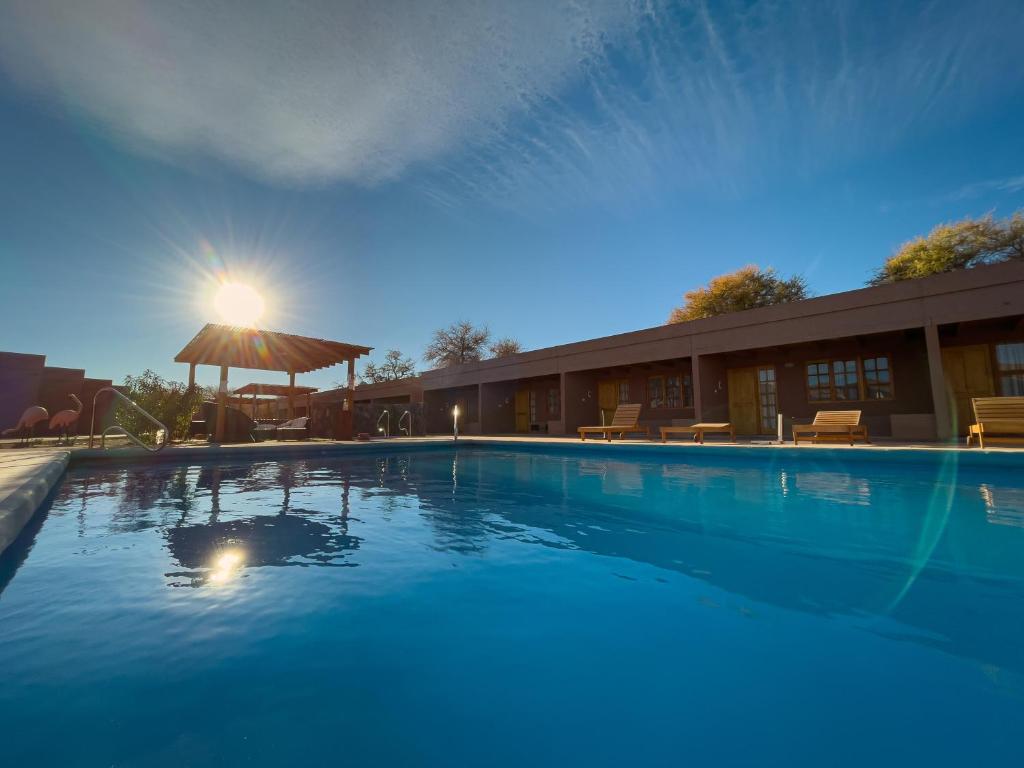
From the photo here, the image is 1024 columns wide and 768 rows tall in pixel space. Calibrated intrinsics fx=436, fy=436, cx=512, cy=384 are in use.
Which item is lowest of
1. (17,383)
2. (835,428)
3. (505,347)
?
(835,428)

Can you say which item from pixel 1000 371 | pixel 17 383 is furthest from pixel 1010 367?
pixel 17 383

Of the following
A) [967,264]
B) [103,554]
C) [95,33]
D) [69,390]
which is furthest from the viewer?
[967,264]

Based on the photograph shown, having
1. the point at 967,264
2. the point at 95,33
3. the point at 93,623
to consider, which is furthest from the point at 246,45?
the point at 967,264

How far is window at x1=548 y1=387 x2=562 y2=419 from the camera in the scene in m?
18.4

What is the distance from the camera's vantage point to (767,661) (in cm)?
183

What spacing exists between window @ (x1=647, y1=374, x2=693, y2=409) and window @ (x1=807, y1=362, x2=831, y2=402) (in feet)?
10.7

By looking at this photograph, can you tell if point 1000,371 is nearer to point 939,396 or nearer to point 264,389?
point 939,396

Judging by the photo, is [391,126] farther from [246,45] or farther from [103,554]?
[103,554]

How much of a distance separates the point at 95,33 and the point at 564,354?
1312 cm

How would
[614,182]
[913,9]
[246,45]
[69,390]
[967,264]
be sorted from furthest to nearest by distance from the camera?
[967,264]
[69,390]
[614,182]
[913,9]
[246,45]

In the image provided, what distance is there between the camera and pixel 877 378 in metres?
11.4

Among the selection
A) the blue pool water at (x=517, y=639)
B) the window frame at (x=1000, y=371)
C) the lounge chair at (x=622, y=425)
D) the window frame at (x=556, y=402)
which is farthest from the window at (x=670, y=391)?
the blue pool water at (x=517, y=639)

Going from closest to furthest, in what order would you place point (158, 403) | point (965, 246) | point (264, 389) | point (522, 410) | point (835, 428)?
point (835, 428)
point (158, 403)
point (264, 389)
point (522, 410)
point (965, 246)

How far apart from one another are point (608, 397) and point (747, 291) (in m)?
16.2
